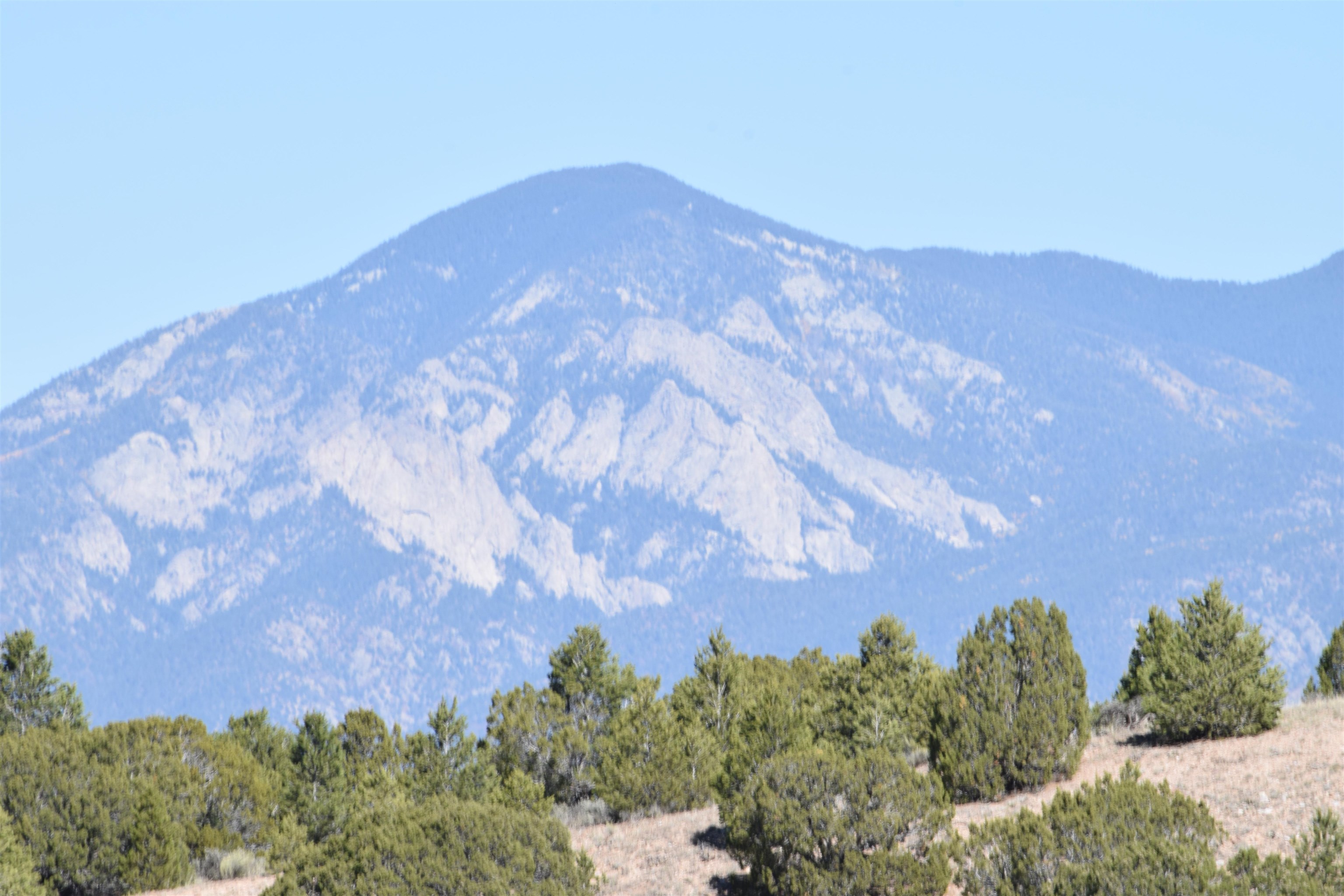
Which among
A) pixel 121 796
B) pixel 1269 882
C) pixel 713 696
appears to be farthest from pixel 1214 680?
pixel 121 796

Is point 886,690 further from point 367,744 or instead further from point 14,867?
point 14,867

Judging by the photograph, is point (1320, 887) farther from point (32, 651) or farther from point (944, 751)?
point (32, 651)

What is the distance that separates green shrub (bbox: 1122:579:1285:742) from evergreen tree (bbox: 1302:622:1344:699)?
28.8 feet

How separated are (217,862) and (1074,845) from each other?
66.9ft

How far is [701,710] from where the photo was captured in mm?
44531

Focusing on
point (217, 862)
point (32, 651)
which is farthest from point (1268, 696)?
point (32, 651)

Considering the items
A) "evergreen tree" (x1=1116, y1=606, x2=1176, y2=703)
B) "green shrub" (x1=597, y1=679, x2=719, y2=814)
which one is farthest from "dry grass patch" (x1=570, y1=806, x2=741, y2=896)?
"evergreen tree" (x1=1116, y1=606, x2=1176, y2=703)

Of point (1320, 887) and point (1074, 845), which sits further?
point (1074, 845)

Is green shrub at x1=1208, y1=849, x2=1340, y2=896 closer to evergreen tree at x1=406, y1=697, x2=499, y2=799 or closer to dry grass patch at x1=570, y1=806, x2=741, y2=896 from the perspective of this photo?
dry grass patch at x1=570, y1=806, x2=741, y2=896

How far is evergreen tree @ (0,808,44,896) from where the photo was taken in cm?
2819

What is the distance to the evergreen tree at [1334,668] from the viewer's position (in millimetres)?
41812

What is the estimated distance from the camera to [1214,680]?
32219 millimetres

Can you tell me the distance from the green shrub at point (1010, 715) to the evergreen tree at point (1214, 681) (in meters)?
2.36

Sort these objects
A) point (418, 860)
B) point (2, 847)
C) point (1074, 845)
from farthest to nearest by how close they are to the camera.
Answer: point (2, 847) → point (418, 860) → point (1074, 845)
